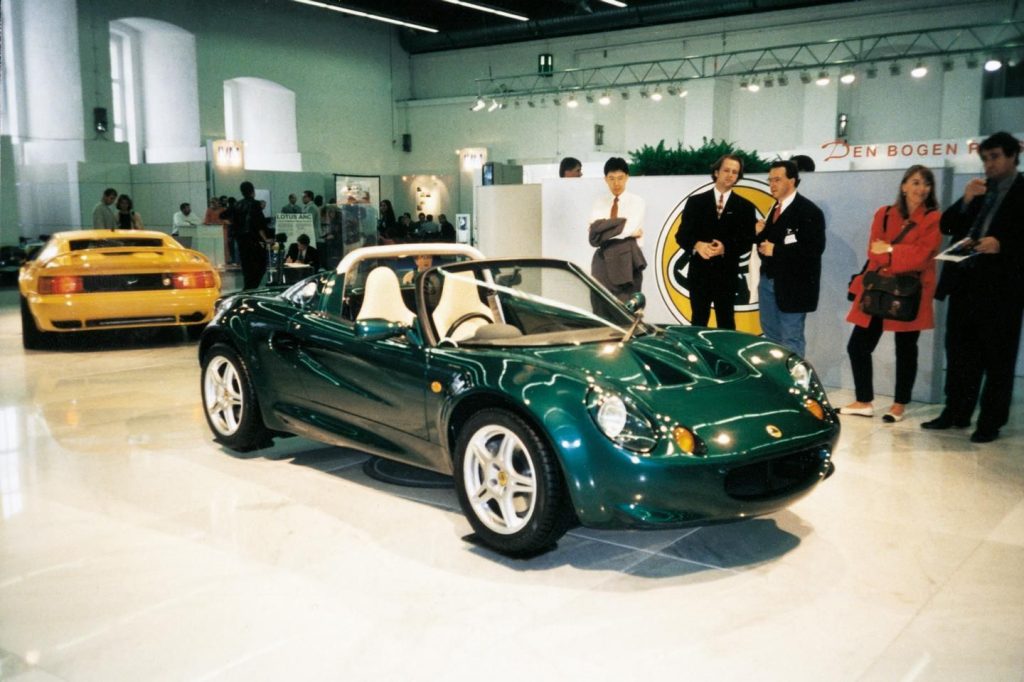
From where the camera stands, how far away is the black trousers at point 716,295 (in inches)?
245

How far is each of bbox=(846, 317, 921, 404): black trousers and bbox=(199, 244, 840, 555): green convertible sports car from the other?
197 centimetres

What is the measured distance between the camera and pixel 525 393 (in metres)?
3.42

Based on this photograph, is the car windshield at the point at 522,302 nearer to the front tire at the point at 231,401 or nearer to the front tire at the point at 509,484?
the front tire at the point at 509,484

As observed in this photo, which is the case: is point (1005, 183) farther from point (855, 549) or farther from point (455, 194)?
point (455, 194)

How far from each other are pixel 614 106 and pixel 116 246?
18094 mm

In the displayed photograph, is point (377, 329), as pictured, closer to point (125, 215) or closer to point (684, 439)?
point (684, 439)

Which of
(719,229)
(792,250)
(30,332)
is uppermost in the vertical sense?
(719,229)

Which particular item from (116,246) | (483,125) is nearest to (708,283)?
(116,246)

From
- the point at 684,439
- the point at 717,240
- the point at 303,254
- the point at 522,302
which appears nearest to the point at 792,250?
the point at 717,240

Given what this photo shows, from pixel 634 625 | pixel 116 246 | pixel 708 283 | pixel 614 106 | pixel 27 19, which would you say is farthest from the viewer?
pixel 614 106

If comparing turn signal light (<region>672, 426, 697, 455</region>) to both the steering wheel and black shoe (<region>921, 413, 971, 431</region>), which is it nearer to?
the steering wheel

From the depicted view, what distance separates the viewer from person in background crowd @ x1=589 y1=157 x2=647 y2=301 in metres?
6.84

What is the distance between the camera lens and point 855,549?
3.72m

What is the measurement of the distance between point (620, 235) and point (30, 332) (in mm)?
6154
